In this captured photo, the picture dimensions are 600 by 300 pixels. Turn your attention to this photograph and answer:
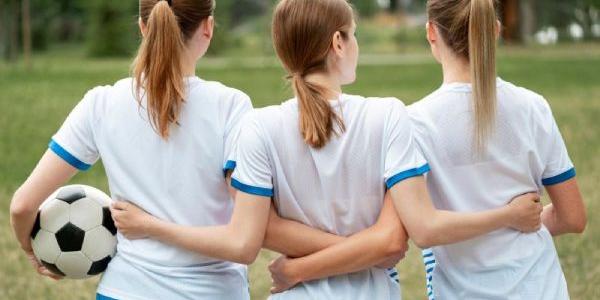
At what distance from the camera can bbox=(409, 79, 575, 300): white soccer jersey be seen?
2932 mm

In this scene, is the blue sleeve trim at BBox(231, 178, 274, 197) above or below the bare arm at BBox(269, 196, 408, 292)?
above

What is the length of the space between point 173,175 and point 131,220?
16 centimetres

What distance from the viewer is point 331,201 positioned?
2.80 m

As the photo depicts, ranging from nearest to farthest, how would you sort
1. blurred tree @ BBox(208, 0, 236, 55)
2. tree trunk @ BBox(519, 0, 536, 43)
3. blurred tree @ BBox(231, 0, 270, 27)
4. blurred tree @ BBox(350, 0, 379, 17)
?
blurred tree @ BBox(208, 0, 236, 55) < tree trunk @ BBox(519, 0, 536, 43) < blurred tree @ BBox(231, 0, 270, 27) < blurred tree @ BBox(350, 0, 379, 17)

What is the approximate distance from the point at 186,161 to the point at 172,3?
0.42 meters

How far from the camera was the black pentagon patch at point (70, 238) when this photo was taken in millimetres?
3133

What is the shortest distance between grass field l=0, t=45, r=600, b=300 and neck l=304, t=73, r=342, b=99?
0.97 meters

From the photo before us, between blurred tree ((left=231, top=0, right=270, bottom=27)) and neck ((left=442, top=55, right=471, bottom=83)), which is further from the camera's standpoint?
blurred tree ((left=231, top=0, right=270, bottom=27))

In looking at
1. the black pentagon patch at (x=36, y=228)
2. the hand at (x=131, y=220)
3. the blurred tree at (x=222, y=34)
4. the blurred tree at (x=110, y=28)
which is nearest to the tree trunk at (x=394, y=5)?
the blurred tree at (x=222, y=34)

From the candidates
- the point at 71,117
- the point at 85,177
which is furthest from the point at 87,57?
the point at 71,117

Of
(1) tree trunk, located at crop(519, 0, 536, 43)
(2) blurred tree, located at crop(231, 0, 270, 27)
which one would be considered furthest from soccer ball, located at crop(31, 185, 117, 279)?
(2) blurred tree, located at crop(231, 0, 270, 27)

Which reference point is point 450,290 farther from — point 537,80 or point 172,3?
point 537,80

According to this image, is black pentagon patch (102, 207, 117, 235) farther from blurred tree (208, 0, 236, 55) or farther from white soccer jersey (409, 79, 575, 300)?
blurred tree (208, 0, 236, 55)

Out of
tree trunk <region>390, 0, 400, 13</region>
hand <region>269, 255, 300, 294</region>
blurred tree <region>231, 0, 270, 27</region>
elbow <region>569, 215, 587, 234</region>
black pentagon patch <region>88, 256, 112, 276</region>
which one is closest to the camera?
hand <region>269, 255, 300, 294</region>
